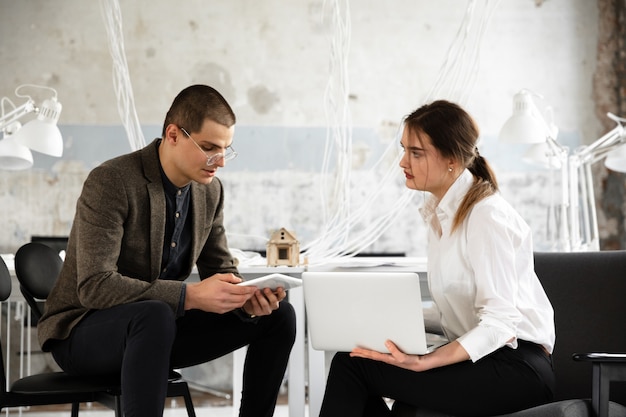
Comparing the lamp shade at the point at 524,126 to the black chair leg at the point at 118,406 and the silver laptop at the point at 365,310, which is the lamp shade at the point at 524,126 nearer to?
the silver laptop at the point at 365,310

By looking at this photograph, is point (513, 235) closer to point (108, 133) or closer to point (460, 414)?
point (460, 414)

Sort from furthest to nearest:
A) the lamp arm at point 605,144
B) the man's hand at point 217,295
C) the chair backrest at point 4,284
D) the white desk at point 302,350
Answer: the lamp arm at point 605,144 → the white desk at point 302,350 → the chair backrest at point 4,284 → the man's hand at point 217,295

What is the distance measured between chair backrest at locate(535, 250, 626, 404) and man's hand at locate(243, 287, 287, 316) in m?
0.78

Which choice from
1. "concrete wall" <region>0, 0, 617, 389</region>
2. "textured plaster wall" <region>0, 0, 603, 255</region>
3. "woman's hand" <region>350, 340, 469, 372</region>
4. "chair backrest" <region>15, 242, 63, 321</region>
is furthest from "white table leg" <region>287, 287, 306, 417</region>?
"textured plaster wall" <region>0, 0, 603, 255</region>

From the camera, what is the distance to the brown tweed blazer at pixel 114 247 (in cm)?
204

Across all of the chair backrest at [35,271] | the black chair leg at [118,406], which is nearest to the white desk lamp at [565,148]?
the chair backrest at [35,271]

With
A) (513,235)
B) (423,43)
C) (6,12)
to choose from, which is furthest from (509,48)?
(513,235)

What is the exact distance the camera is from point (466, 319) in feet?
6.38

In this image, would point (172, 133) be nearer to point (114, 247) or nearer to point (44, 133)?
point (114, 247)

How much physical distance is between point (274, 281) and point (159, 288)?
31cm

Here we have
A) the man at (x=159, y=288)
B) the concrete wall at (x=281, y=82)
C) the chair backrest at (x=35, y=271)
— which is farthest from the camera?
the concrete wall at (x=281, y=82)

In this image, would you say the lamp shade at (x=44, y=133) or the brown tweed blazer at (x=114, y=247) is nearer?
the brown tweed blazer at (x=114, y=247)

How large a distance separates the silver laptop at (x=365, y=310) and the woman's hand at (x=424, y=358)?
2 cm

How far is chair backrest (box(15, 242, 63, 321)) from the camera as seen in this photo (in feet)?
7.69
